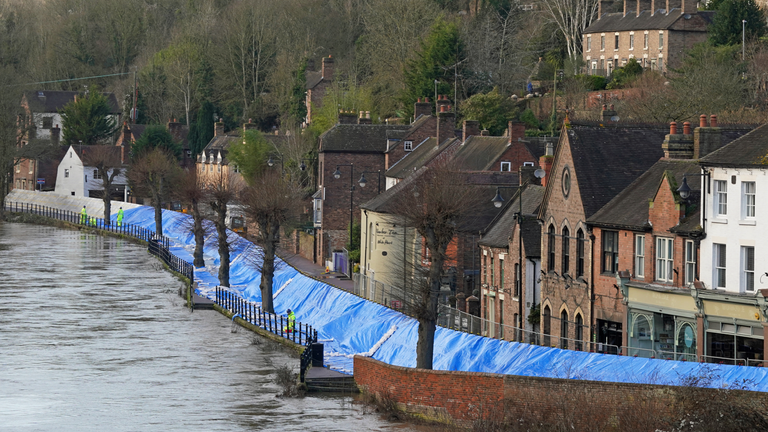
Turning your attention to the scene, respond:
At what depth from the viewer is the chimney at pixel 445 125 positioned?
2990 inches

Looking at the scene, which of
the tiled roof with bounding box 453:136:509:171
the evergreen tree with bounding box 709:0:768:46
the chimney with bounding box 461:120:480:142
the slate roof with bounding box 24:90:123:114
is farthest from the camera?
the slate roof with bounding box 24:90:123:114

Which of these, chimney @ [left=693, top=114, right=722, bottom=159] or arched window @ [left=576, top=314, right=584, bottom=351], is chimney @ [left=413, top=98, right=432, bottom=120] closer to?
arched window @ [left=576, top=314, right=584, bottom=351]

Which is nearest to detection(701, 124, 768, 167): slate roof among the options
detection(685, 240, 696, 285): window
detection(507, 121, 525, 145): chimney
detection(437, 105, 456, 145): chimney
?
detection(685, 240, 696, 285): window

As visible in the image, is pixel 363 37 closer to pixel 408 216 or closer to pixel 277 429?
pixel 408 216

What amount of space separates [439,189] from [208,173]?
79241 millimetres

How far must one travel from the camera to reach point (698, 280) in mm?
39312

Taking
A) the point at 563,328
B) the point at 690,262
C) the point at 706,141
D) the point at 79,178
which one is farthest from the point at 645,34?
the point at 79,178

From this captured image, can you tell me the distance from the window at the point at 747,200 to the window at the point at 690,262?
87.6 inches

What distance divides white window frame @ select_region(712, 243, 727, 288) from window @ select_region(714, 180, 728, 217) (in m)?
1.09

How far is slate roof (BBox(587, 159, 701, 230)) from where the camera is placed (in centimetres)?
4216

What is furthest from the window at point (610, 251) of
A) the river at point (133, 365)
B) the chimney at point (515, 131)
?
the chimney at point (515, 131)

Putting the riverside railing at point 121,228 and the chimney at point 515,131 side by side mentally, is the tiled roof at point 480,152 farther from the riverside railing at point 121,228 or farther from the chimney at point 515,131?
the riverside railing at point 121,228

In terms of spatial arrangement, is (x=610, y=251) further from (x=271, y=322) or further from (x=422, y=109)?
(x=422, y=109)

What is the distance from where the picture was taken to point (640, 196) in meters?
44.0
